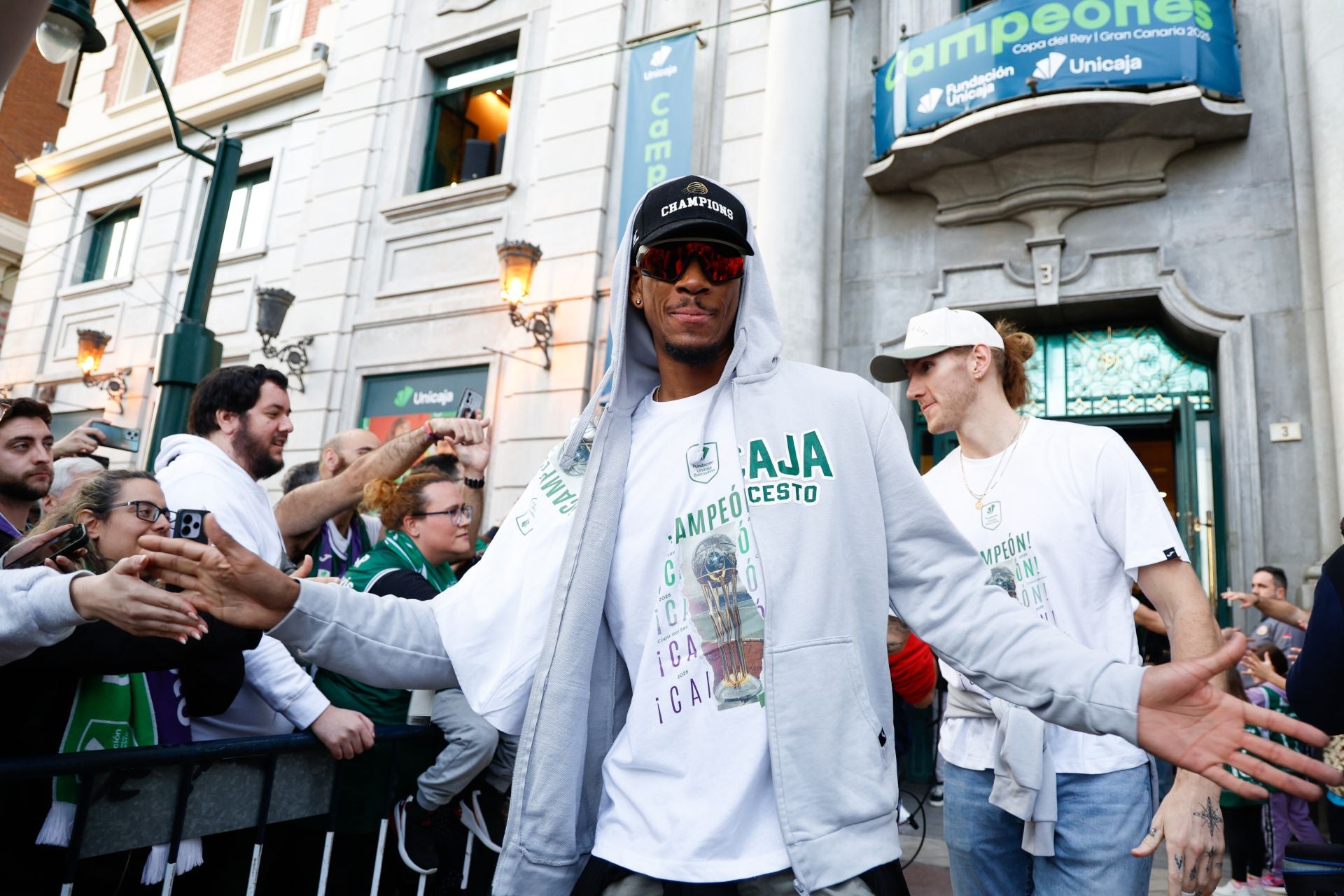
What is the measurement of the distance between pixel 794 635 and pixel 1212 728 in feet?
2.20

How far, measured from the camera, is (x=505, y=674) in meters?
1.79

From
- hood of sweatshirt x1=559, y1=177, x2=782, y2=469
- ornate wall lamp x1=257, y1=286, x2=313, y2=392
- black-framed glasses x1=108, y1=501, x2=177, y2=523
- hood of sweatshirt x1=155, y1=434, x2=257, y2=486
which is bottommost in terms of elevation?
black-framed glasses x1=108, y1=501, x2=177, y2=523

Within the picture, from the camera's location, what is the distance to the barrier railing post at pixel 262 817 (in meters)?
2.53

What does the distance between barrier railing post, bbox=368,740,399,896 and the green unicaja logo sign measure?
7465 millimetres

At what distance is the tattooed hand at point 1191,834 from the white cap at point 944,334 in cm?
145

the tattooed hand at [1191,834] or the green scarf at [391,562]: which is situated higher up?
the green scarf at [391,562]

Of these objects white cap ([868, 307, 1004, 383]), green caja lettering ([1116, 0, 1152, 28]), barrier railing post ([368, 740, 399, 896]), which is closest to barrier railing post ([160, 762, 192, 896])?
barrier railing post ([368, 740, 399, 896])

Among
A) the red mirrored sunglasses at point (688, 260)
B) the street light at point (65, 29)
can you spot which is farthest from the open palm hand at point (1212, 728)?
the street light at point (65, 29)

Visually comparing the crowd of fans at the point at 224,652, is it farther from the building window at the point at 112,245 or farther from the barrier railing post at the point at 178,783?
the building window at the point at 112,245

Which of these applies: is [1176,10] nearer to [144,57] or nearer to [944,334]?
[944,334]

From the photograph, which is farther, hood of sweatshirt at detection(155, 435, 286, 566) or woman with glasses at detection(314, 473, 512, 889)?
hood of sweatshirt at detection(155, 435, 286, 566)

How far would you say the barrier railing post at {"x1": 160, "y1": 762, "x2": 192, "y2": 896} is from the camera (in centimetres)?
232

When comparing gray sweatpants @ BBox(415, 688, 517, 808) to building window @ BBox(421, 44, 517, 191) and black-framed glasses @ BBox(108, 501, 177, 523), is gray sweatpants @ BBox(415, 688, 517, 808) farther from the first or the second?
building window @ BBox(421, 44, 517, 191)

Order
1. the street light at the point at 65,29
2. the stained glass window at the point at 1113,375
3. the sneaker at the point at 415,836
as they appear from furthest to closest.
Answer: the stained glass window at the point at 1113,375, the street light at the point at 65,29, the sneaker at the point at 415,836
